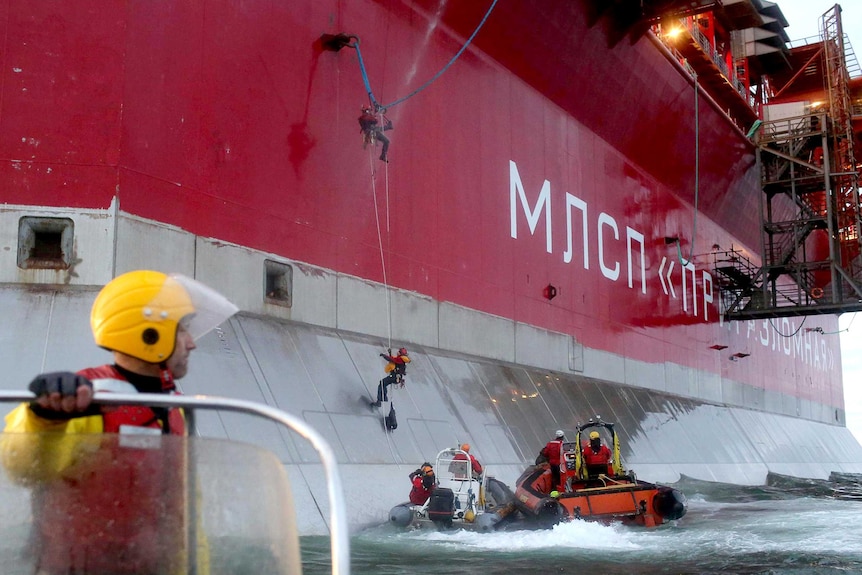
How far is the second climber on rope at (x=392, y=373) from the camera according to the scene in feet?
43.5

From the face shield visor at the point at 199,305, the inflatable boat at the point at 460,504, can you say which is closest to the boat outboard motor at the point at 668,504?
the inflatable boat at the point at 460,504

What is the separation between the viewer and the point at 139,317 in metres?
2.89

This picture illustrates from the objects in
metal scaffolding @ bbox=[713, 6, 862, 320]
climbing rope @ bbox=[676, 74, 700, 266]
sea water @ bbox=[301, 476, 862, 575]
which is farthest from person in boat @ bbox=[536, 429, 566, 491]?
metal scaffolding @ bbox=[713, 6, 862, 320]

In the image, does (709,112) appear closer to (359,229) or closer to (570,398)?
(570,398)

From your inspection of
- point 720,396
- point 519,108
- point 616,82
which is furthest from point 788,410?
point 519,108

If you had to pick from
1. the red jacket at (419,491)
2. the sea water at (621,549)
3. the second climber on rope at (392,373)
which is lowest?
the sea water at (621,549)

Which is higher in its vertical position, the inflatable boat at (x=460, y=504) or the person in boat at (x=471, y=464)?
the person in boat at (x=471, y=464)

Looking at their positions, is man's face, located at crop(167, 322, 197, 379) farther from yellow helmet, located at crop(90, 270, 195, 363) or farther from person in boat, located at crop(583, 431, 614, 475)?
person in boat, located at crop(583, 431, 614, 475)

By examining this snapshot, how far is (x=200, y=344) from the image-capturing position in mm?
10867

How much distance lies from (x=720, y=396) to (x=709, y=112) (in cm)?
1014

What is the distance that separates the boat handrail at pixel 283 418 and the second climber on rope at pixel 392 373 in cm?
1072

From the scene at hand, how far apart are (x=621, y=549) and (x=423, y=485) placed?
2.68 meters

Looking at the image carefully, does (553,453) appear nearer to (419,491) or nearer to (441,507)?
(419,491)

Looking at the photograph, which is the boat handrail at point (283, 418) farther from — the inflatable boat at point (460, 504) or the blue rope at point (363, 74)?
the blue rope at point (363, 74)
